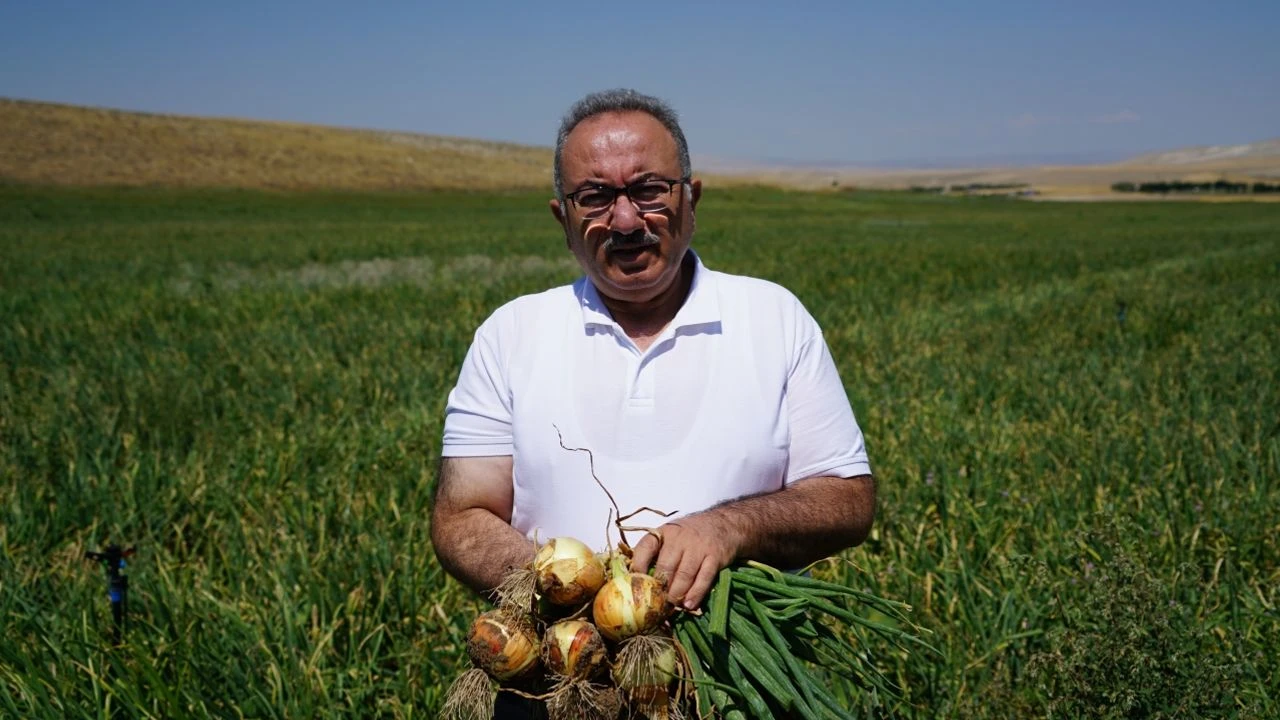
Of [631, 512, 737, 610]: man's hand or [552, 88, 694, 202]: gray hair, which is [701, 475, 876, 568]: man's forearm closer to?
[631, 512, 737, 610]: man's hand

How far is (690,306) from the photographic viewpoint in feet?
6.88

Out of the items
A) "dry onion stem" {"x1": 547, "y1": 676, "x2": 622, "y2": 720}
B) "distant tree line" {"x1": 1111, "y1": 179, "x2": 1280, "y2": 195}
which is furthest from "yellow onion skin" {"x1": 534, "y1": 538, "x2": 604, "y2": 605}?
"distant tree line" {"x1": 1111, "y1": 179, "x2": 1280, "y2": 195}

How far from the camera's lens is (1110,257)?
19656 mm

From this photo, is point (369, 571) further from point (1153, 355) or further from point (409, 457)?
point (1153, 355)

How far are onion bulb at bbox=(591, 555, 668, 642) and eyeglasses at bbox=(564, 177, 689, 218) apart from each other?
0.91 metres

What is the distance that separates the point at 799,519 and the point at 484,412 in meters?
0.76

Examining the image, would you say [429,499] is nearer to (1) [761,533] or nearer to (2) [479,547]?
(2) [479,547]

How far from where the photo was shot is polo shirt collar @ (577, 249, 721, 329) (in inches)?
81.6

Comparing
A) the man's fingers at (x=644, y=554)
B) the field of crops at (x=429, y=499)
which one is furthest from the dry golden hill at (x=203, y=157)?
the man's fingers at (x=644, y=554)

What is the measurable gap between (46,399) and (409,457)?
2.72m

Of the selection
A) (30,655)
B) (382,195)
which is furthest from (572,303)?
(382,195)

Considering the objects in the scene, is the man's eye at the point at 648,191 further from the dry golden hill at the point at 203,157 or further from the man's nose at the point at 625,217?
the dry golden hill at the point at 203,157

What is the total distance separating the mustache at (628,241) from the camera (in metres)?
2.08

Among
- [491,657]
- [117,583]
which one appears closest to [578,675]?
[491,657]
